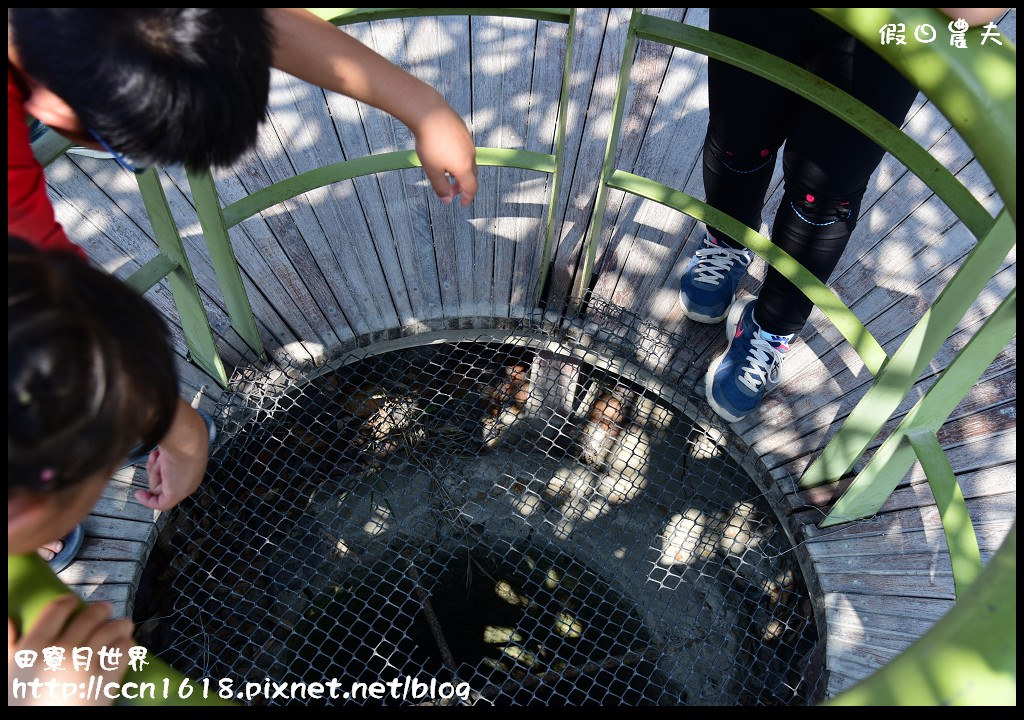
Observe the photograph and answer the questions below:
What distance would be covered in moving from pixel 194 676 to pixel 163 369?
1.48m

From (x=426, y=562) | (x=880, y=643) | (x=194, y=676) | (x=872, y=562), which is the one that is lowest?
(x=194, y=676)

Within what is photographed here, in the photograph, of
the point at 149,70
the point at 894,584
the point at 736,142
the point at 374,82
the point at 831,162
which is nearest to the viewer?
the point at 149,70

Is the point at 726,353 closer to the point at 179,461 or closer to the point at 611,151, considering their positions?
the point at 611,151

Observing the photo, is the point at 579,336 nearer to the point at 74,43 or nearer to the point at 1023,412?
the point at 1023,412

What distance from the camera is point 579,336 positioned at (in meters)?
2.48

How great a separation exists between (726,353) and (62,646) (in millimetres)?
1837

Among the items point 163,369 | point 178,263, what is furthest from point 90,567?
point 163,369

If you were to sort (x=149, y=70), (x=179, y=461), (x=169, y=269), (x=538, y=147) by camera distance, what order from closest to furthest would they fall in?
(x=149, y=70), (x=179, y=461), (x=169, y=269), (x=538, y=147)

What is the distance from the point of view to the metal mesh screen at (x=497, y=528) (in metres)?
2.28

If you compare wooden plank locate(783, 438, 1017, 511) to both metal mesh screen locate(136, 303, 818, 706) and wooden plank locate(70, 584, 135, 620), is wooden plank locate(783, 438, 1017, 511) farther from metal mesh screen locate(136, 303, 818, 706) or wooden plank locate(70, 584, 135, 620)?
wooden plank locate(70, 584, 135, 620)

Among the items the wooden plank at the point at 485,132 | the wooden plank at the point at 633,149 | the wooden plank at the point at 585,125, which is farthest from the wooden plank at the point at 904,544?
the wooden plank at the point at 485,132

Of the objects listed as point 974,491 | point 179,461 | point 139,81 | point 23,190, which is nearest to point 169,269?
point 179,461

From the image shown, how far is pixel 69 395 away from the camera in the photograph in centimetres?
84

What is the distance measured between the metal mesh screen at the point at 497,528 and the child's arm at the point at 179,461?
0.51m
